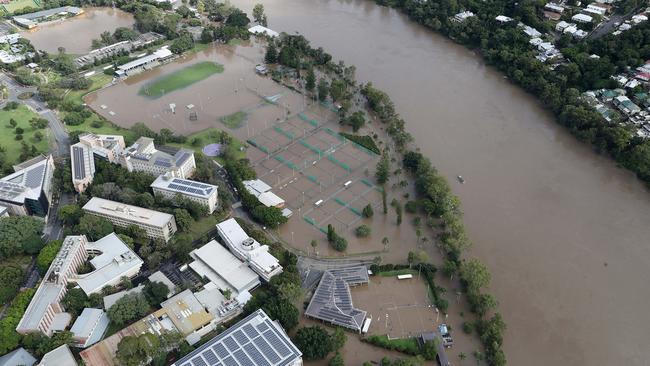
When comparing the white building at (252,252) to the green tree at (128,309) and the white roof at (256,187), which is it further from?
the green tree at (128,309)

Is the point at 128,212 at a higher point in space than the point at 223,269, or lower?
lower

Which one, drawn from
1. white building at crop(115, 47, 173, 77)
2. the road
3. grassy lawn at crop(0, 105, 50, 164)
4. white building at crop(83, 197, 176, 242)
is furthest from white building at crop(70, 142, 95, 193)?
white building at crop(115, 47, 173, 77)

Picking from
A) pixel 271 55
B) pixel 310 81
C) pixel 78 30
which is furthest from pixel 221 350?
pixel 78 30

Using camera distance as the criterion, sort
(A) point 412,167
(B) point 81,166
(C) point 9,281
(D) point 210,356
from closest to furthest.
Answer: (D) point 210,356 < (C) point 9,281 < (B) point 81,166 < (A) point 412,167

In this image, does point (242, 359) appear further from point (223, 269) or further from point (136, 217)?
point (136, 217)

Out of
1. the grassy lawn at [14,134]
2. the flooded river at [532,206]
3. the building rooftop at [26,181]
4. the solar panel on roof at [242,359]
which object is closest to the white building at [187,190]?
the building rooftop at [26,181]

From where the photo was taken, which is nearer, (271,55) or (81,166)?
(81,166)

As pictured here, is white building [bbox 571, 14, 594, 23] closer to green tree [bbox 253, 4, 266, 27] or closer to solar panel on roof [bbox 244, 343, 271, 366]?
green tree [bbox 253, 4, 266, 27]

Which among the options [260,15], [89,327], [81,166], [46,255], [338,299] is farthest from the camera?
[260,15]

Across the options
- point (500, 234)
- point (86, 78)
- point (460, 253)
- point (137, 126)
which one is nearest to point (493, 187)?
point (500, 234)
